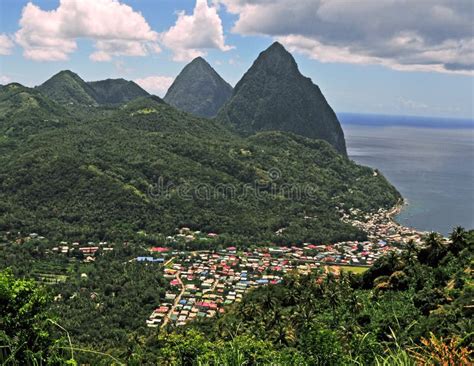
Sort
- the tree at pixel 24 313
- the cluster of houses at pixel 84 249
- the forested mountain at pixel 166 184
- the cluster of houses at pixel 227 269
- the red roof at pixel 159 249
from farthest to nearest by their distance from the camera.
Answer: the forested mountain at pixel 166 184, the red roof at pixel 159 249, the cluster of houses at pixel 84 249, the cluster of houses at pixel 227 269, the tree at pixel 24 313

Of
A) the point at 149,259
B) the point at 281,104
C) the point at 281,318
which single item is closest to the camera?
the point at 281,318

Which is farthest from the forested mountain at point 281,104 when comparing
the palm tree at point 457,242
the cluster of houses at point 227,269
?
the palm tree at point 457,242

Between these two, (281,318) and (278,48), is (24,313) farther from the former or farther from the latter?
(278,48)

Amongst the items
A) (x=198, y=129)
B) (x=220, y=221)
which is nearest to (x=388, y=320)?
(x=220, y=221)

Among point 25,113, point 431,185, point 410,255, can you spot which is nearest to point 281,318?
point 410,255

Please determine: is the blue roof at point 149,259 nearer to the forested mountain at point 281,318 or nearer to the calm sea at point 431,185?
the forested mountain at point 281,318

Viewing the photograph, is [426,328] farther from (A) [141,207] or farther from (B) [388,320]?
(A) [141,207]

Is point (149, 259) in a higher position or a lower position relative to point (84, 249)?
lower
